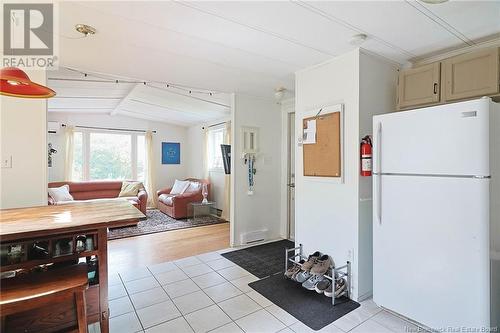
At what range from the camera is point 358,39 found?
2.06 m

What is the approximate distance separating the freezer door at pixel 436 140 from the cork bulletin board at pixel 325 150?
0.40 m

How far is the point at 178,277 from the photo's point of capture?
9.16 feet

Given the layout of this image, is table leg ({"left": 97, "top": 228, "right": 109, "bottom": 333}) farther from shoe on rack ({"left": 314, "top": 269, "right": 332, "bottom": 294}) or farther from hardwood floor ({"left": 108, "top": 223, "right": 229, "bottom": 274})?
shoe on rack ({"left": 314, "top": 269, "right": 332, "bottom": 294})

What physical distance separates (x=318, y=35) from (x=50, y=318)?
2.69 meters

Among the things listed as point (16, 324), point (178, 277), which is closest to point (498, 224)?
point (178, 277)

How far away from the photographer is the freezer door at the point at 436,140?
60.7 inches

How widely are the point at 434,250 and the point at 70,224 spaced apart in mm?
2347

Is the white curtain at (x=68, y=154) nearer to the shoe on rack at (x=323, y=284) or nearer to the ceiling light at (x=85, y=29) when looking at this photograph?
the ceiling light at (x=85, y=29)

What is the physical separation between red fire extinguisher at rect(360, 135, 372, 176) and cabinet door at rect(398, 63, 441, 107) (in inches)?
21.1

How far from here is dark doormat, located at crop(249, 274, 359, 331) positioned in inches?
80.4

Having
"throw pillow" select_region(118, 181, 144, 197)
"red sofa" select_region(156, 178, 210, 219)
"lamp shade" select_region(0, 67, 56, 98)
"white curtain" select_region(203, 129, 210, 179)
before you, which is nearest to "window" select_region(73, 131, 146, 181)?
"throw pillow" select_region(118, 181, 144, 197)

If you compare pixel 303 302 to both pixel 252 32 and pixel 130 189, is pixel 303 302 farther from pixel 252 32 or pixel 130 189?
pixel 130 189

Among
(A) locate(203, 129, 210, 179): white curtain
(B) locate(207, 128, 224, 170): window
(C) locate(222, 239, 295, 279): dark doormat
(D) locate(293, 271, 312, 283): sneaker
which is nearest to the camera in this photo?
(D) locate(293, 271, 312, 283): sneaker

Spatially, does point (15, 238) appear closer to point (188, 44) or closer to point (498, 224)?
point (188, 44)
